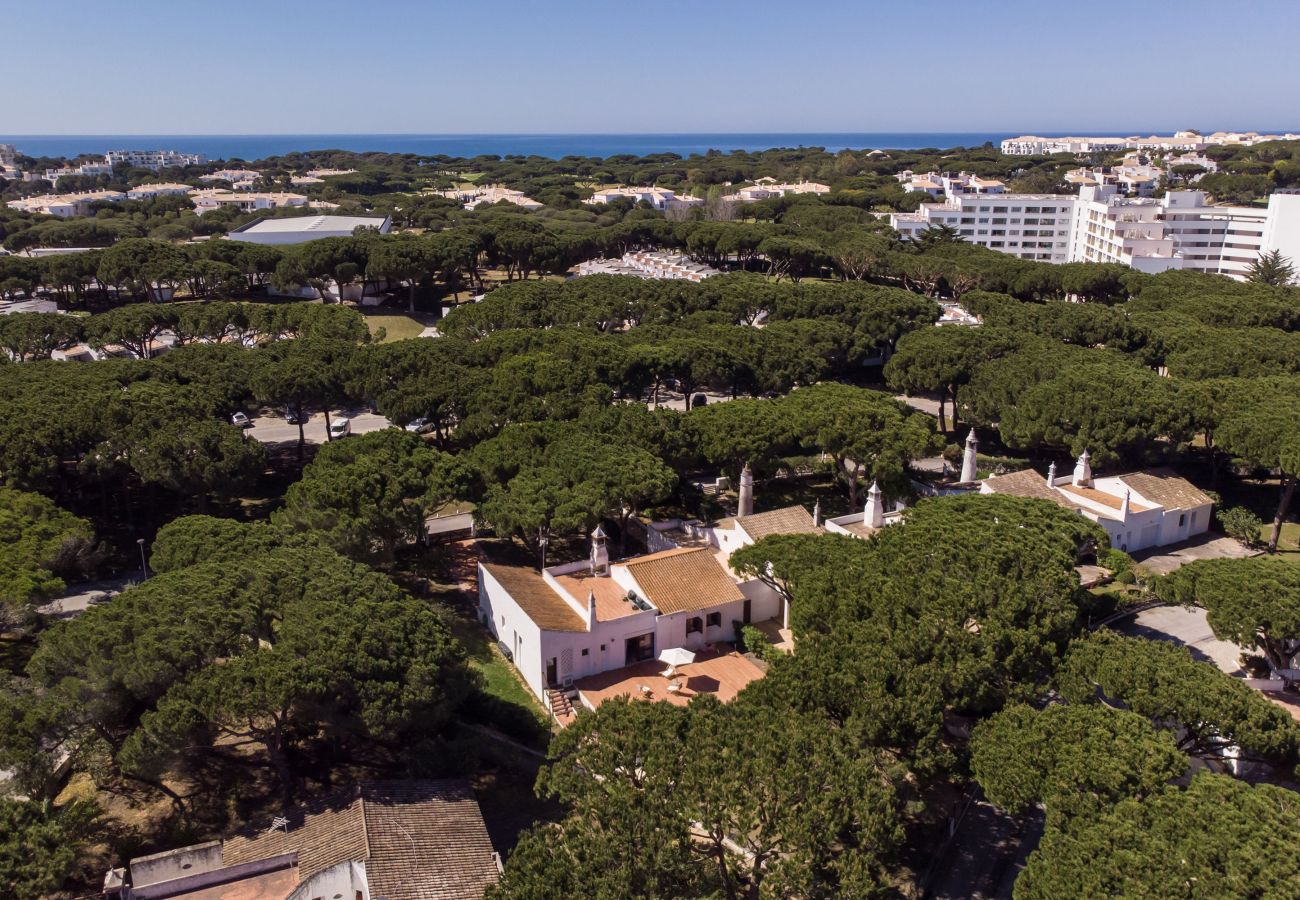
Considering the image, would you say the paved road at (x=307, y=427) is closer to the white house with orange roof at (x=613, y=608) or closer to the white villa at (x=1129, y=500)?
the white house with orange roof at (x=613, y=608)

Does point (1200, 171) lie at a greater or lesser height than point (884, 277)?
greater

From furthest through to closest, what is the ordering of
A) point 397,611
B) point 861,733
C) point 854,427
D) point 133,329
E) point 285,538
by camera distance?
point 133,329, point 854,427, point 285,538, point 397,611, point 861,733

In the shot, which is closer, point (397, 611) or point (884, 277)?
point (397, 611)

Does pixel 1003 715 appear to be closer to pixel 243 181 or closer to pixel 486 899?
pixel 486 899

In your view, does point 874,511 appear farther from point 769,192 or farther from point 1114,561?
point 769,192

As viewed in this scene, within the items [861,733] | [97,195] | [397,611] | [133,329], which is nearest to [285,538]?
[397,611]

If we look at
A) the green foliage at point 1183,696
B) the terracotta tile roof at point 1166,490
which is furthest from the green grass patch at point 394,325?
the green foliage at point 1183,696
